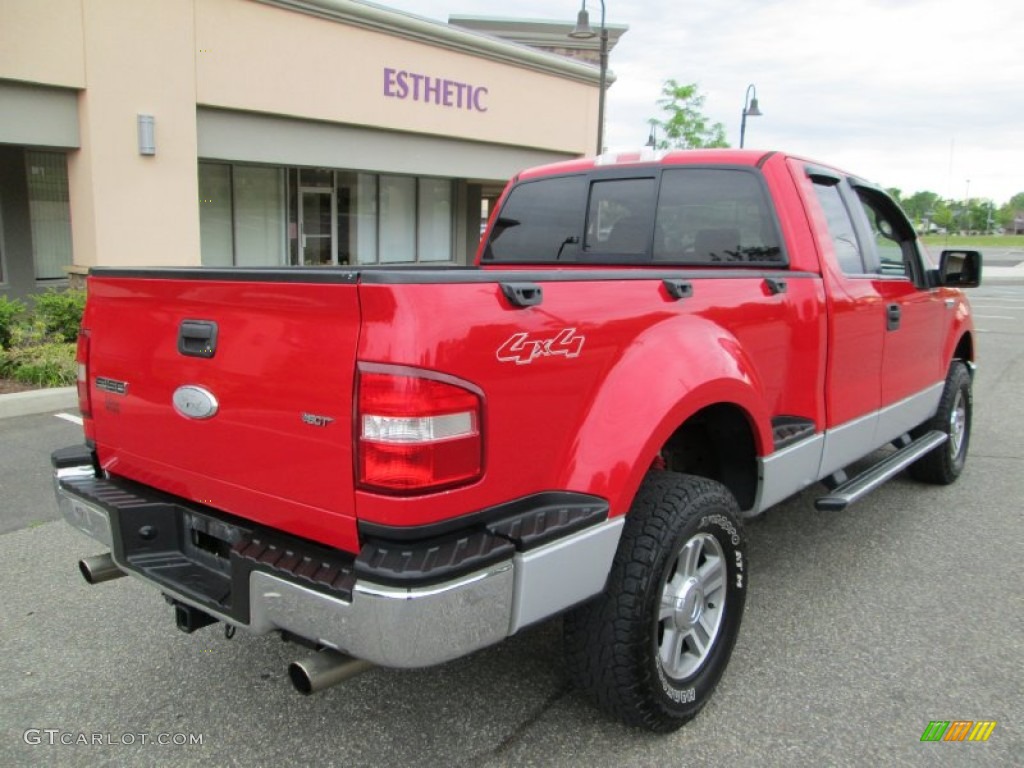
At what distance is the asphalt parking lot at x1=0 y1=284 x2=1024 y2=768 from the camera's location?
258 cm

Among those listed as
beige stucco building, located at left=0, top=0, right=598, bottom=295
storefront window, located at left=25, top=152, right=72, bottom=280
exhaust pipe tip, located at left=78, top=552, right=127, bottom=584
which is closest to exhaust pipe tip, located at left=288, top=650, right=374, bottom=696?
exhaust pipe tip, located at left=78, top=552, right=127, bottom=584

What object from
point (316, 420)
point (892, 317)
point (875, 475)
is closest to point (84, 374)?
point (316, 420)

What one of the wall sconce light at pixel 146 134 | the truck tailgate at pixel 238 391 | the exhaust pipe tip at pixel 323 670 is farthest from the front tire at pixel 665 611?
the wall sconce light at pixel 146 134

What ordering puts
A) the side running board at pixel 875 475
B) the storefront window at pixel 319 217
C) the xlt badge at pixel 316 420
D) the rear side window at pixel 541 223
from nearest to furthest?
the xlt badge at pixel 316 420, the side running board at pixel 875 475, the rear side window at pixel 541 223, the storefront window at pixel 319 217

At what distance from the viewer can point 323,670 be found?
2.05 metres

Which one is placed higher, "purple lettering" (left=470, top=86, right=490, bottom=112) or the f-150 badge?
"purple lettering" (left=470, top=86, right=490, bottom=112)

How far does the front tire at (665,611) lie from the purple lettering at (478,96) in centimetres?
1431

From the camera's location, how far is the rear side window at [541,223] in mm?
4160

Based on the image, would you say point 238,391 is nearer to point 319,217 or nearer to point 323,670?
point 323,670

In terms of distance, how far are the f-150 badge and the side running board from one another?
184 cm

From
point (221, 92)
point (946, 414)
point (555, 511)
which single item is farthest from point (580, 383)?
point (221, 92)

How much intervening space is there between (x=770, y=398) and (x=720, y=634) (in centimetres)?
95

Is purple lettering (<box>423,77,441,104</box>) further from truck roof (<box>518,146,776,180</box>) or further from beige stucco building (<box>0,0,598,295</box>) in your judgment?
truck roof (<box>518,146,776,180</box>)

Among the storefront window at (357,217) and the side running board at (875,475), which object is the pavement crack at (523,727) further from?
the storefront window at (357,217)
